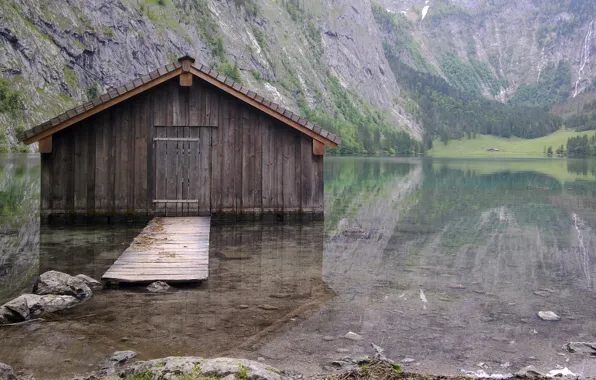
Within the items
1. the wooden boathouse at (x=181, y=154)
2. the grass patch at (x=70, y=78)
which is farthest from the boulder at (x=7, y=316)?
the grass patch at (x=70, y=78)

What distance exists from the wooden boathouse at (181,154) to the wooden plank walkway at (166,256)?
2.55 metres

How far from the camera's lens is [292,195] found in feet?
62.3

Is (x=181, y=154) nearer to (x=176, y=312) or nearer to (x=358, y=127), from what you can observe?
(x=176, y=312)

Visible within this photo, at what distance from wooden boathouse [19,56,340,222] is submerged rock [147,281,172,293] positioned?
25.9 feet

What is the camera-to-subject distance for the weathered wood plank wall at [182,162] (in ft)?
58.2

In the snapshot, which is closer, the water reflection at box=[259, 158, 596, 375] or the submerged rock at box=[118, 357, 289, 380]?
the submerged rock at box=[118, 357, 289, 380]

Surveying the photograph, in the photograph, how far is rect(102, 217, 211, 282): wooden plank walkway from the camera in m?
10.6

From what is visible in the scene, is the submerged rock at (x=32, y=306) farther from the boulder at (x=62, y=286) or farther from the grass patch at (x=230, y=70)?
the grass patch at (x=230, y=70)

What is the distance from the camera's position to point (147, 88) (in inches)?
687

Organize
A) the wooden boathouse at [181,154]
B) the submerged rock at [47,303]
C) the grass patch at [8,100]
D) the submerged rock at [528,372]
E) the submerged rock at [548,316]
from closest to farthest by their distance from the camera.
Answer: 1. the submerged rock at [528,372]
2. the submerged rock at [47,303]
3. the submerged rock at [548,316]
4. the wooden boathouse at [181,154]
5. the grass patch at [8,100]

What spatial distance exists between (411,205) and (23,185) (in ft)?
62.6

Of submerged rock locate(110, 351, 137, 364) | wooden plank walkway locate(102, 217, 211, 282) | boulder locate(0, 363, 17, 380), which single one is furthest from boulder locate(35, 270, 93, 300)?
boulder locate(0, 363, 17, 380)

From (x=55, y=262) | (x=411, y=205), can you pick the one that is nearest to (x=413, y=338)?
(x=55, y=262)

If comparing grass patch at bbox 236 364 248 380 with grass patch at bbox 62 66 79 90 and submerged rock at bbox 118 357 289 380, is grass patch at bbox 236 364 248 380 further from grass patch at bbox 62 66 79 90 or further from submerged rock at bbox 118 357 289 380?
grass patch at bbox 62 66 79 90
